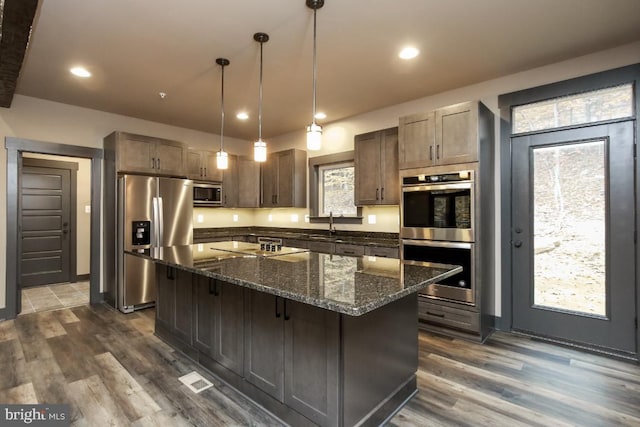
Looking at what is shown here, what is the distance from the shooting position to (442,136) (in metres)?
3.27

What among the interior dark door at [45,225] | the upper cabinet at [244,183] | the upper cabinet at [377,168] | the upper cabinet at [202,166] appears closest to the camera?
the upper cabinet at [377,168]

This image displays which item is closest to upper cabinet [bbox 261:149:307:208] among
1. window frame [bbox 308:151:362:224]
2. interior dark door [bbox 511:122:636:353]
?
window frame [bbox 308:151:362:224]

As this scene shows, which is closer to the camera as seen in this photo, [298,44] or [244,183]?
[298,44]

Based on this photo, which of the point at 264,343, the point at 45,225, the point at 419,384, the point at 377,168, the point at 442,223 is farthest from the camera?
the point at 45,225

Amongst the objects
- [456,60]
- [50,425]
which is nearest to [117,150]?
[50,425]

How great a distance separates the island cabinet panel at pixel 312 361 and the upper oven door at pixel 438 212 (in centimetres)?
202

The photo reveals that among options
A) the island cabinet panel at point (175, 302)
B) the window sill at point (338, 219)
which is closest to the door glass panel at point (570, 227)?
the window sill at point (338, 219)

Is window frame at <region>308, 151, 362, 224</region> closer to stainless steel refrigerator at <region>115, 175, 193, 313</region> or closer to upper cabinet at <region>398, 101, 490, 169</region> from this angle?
upper cabinet at <region>398, 101, 490, 169</region>

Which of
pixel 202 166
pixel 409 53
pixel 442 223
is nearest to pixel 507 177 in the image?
pixel 442 223

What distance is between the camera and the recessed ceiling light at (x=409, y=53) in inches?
108

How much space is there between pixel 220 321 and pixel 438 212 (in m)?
2.30

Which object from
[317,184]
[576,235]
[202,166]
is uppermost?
[202,166]

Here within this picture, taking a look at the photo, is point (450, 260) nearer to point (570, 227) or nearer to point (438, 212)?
point (438, 212)

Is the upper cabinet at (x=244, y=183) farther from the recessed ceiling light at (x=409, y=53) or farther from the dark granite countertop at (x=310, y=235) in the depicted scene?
the recessed ceiling light at (x=409, y=53)
